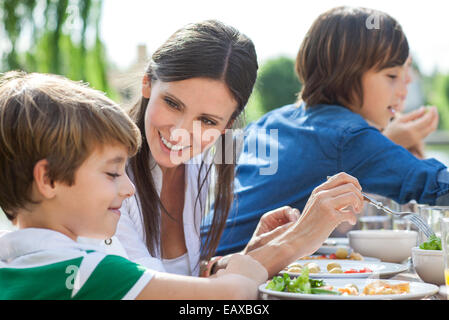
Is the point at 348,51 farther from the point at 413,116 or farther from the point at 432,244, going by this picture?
the point at 432,244

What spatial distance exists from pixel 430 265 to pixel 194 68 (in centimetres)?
78

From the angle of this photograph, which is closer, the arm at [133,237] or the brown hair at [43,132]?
the brown hair at [43,132]

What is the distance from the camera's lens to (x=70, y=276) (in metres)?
0.86

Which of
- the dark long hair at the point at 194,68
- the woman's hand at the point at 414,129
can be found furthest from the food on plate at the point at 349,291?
the woman's hand at the point at 414,129

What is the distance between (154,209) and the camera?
5.46ft

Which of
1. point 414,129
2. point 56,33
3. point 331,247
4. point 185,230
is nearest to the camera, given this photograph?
point 331,247

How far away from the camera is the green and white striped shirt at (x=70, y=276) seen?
86cm

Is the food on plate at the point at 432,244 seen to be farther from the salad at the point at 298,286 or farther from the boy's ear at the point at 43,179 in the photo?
the boy's ear at the point at 43,179

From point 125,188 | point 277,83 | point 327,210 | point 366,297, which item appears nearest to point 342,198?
point 327,210

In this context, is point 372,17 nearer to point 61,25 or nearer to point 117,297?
point 117,297

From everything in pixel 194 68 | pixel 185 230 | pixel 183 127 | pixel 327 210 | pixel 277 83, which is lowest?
pixel 277 83

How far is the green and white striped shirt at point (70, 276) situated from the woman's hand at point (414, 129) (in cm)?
172

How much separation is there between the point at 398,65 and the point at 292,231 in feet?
3.48

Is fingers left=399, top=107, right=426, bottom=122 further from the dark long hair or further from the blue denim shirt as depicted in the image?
the dark long hair
